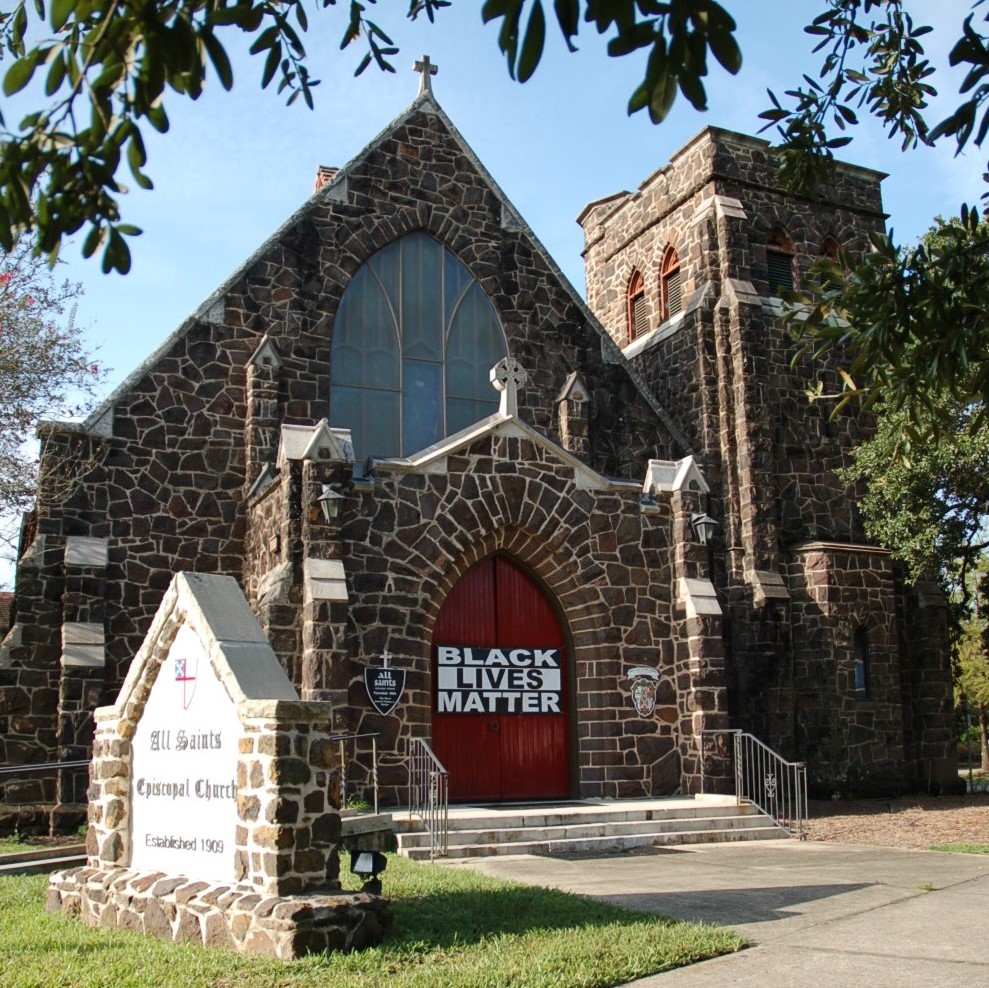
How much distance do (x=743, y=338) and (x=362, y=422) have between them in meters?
7.46

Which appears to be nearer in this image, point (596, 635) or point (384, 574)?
point (384, 574)

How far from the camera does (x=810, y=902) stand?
9.89 metres

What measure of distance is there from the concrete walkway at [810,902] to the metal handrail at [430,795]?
1.93 ft

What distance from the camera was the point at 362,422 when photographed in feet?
63.8

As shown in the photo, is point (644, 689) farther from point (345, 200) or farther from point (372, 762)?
point (345, 200)

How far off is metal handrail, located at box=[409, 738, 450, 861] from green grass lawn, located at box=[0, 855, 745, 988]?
3563 mm

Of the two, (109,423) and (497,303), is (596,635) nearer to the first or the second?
(497,303)

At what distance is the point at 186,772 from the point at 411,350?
11754 millimetres

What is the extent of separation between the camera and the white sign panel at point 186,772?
8703 mm

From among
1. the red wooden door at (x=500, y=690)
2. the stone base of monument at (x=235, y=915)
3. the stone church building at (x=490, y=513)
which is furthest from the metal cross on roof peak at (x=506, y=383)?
the stone base of monument at (x=235, y=915)

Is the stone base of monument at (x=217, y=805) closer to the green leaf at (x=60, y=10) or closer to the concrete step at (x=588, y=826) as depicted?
the concrete step at (x=588, y=826)

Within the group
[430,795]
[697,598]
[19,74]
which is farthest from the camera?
[697,598]

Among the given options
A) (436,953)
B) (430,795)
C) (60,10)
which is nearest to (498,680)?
(430,795)

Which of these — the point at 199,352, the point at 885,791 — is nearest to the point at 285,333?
the point at 199,352
